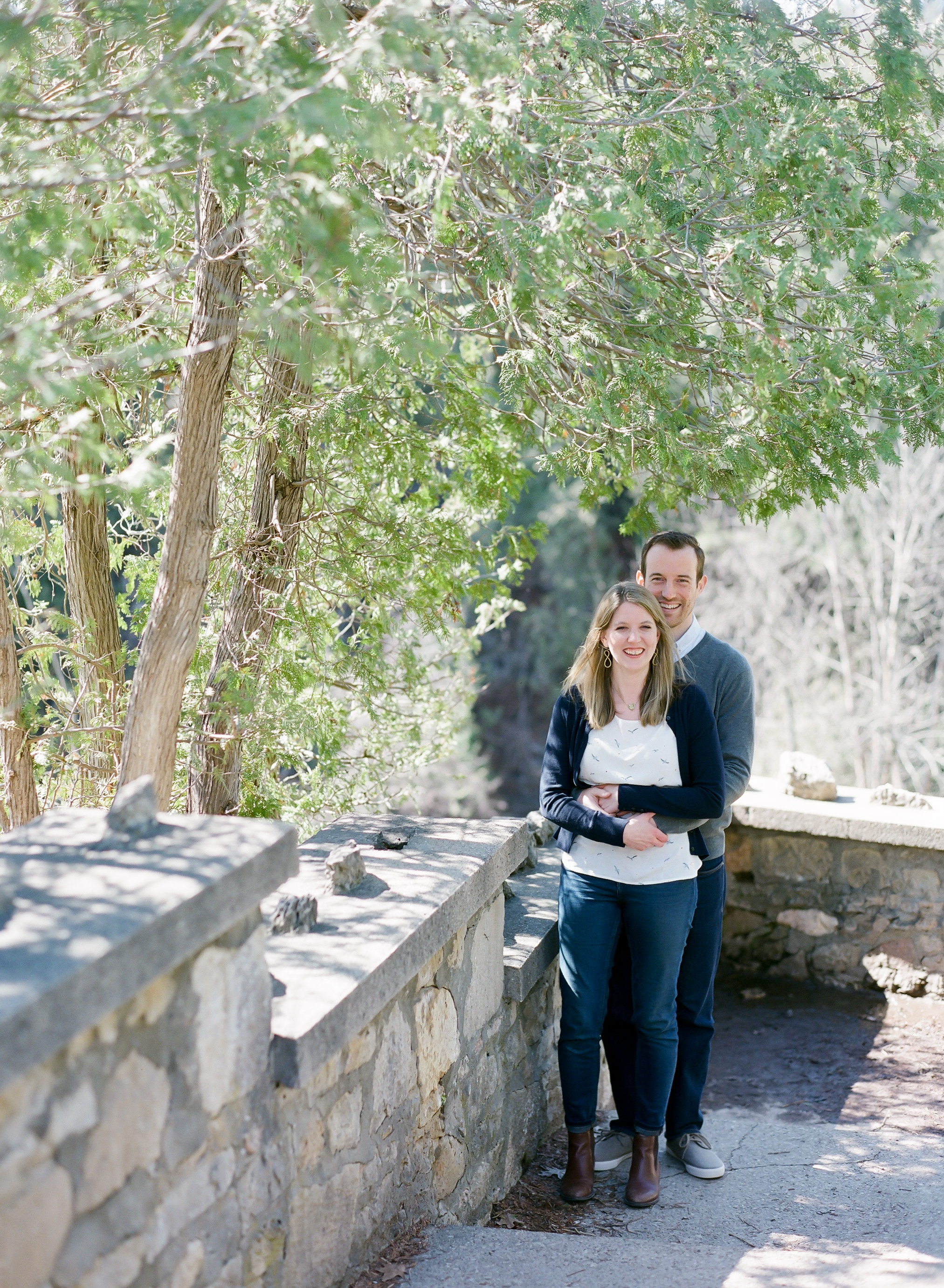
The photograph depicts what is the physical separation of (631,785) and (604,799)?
87 mm

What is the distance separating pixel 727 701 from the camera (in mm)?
3209

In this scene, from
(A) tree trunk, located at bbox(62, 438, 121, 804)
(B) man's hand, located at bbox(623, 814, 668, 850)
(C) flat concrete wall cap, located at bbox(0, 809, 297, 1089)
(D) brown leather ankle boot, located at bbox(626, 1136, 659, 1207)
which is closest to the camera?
(C) flat concrete wall cap, located at bbox(0, 809, 297, 1089)

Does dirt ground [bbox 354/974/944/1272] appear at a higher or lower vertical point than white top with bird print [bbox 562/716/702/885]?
lower

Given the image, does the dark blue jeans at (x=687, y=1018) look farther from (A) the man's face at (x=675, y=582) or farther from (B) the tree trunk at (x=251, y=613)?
(B) the tree trunk at (x=251, y=613)

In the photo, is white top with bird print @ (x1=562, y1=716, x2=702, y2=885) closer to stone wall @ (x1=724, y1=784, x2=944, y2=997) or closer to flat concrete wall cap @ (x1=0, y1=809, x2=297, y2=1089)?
flat concrete wall cap @ (x1=0, y1=809, x2=297, y2=1089)

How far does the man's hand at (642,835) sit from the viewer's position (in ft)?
9.04

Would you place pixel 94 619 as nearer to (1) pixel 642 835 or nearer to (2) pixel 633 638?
(2) pixel 633 638

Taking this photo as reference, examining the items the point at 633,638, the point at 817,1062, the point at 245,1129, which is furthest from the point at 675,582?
the point at 817,1062

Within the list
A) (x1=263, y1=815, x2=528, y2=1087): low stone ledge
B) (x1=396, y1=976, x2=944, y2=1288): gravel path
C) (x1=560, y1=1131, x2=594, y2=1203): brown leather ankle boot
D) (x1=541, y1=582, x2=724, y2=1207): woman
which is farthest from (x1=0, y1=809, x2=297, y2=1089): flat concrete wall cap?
(x1=560, y1=1131, x2=594, y2=1203): brown leather ankle boot

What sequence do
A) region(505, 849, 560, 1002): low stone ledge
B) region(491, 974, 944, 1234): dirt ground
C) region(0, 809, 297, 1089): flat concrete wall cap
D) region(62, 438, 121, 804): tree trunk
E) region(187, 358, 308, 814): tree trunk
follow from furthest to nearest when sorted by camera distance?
region(491, 974, 944, 1234): dirt ground
region(62, 438, 121, 804): tree trunk
region(187, 358, 308, 814): tree trunk
region(505, 849, 560, 1002): low stone ledge
region(0, 809, 297, 1089): flat concrete wall cap

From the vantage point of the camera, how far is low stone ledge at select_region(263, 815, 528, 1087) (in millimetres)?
1896

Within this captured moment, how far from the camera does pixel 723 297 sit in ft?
9.95

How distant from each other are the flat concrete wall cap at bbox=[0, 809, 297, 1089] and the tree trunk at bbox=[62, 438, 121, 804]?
2191mm

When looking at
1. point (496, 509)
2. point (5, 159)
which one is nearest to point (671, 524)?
point (496, 509)
